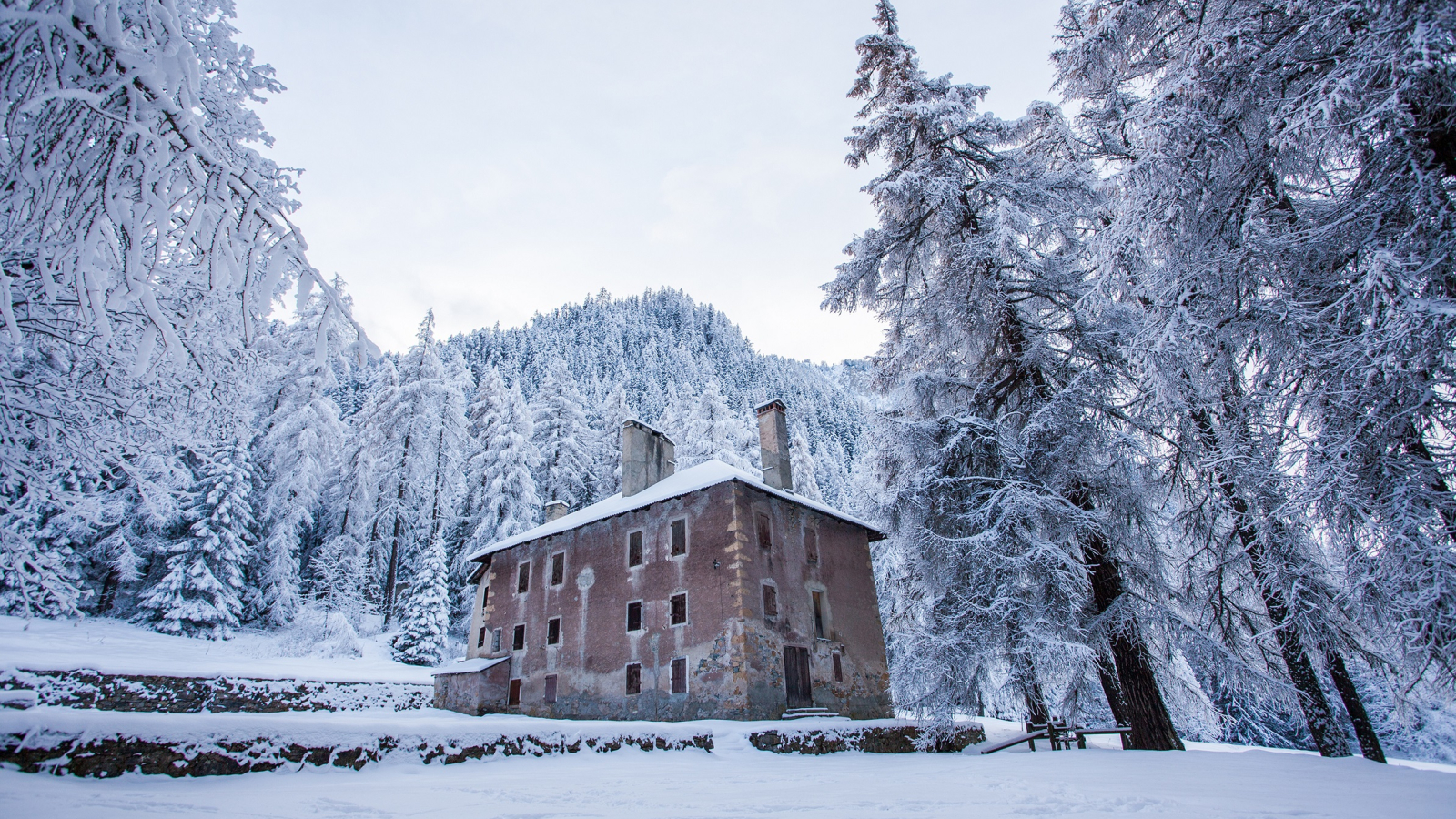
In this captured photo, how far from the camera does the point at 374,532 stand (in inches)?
1339

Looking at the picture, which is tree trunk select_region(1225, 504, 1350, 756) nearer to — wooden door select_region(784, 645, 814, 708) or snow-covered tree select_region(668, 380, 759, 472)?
wooden door select_region(784, 645, 814, 708)

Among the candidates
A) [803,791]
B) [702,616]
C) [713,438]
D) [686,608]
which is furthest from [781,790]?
[713,438]

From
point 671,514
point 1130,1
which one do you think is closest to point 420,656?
point 671,514

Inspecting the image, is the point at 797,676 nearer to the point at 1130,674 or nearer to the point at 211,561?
the point at 1130,674

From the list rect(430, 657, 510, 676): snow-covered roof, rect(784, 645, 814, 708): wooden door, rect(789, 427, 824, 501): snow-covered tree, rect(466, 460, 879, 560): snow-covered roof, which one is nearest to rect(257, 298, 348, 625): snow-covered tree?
rect(430, 657, 510, 676): snow-covered roof

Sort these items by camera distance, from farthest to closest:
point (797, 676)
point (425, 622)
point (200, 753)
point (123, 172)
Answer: point (425, 622), point (797, 676), point (200, 753), point (123, 172)

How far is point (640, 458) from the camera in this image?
2041 cm

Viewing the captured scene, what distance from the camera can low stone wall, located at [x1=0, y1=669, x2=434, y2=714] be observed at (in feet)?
50.2

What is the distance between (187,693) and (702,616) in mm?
14419

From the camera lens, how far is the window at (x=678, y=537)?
17.2 metres

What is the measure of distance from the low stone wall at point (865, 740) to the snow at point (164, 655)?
1594 centimetres

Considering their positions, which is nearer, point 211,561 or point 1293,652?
point 1293,652

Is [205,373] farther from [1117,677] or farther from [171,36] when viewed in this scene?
[1117,677]

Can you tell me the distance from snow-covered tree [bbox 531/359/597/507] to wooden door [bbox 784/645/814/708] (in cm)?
2457
